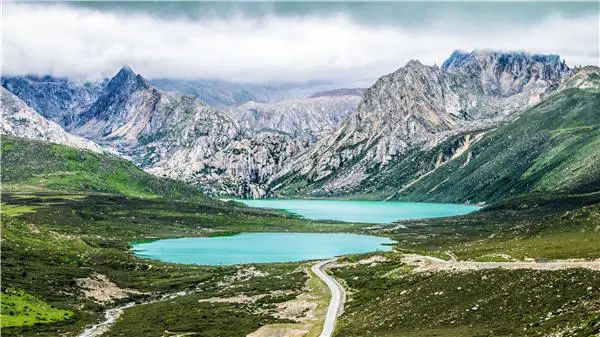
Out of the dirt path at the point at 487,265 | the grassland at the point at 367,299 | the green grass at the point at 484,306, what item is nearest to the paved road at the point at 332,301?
the grassland at the point at 367,299

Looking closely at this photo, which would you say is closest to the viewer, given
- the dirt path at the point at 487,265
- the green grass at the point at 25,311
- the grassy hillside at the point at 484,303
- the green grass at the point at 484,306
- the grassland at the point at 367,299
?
the green grass at the point at 484,306

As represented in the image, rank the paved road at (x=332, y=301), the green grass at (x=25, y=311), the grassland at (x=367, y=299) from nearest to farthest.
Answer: the grassland at (x=367, y=299) → the paved road at (x=332, y=301) → the green grass at (x=25, y=311)

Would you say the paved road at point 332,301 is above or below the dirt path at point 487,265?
below

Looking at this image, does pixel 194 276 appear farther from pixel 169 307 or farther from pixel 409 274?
pixel 409 274

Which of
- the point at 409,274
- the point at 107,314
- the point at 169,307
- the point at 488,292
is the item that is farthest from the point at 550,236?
the point at 107,314

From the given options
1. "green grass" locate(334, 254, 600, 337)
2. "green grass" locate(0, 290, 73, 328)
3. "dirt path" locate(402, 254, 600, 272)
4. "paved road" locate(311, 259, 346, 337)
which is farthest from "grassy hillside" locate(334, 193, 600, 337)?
"green grass" locate(0, 290, 73, 328)

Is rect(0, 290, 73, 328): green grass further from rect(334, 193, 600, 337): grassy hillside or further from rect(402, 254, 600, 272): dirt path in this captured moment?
rect(402, 254, 600, 272): dirt path

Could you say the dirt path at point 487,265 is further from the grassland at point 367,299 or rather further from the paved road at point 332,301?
the paved road at point 332,301
